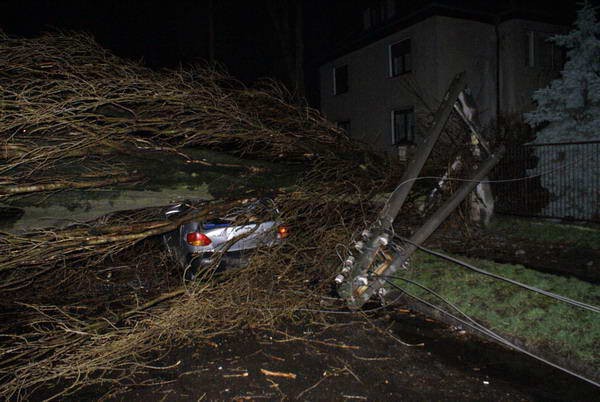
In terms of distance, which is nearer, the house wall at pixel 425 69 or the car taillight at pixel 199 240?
the car taillight at pixel 199 240

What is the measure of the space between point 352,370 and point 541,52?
18609 mm

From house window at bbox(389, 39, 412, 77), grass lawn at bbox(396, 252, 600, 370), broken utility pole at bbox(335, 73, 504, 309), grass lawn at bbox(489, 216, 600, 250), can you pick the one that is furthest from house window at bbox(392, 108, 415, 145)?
broken utility pole at bbox(335, 73, 504, 309)

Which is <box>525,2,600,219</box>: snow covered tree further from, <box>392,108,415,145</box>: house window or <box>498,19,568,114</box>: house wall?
<box>392,108,415,145</box>: house window

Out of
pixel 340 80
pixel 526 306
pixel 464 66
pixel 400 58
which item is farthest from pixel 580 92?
pixel 340 80

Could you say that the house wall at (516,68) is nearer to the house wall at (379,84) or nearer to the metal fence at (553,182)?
the house wall at (379,84)

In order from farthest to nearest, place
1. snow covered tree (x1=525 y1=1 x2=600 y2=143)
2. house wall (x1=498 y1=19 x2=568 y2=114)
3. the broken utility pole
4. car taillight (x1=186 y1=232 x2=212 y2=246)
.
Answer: house wall (x1=498 y1=19 x2=568 y2=114) < snow covered tree (x1=525 y1=1 x2=600 y2=143) < car taillight (x1=186 y1=232 x2=212 y2=246) < the broken utility pole

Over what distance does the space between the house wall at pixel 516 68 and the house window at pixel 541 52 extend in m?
0.16

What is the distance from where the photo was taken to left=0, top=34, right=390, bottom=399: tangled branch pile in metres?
3.84

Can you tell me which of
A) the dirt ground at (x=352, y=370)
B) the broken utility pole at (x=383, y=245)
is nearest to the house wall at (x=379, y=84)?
the broken utility pole at (x=383, y=245)

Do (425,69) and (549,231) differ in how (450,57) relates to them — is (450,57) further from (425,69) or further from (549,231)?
(549,231)

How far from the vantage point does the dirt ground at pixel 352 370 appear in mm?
3473

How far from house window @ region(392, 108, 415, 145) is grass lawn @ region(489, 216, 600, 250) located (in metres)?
8.73

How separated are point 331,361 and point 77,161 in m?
2.99

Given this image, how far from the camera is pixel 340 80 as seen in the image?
→ 22.7 metres
